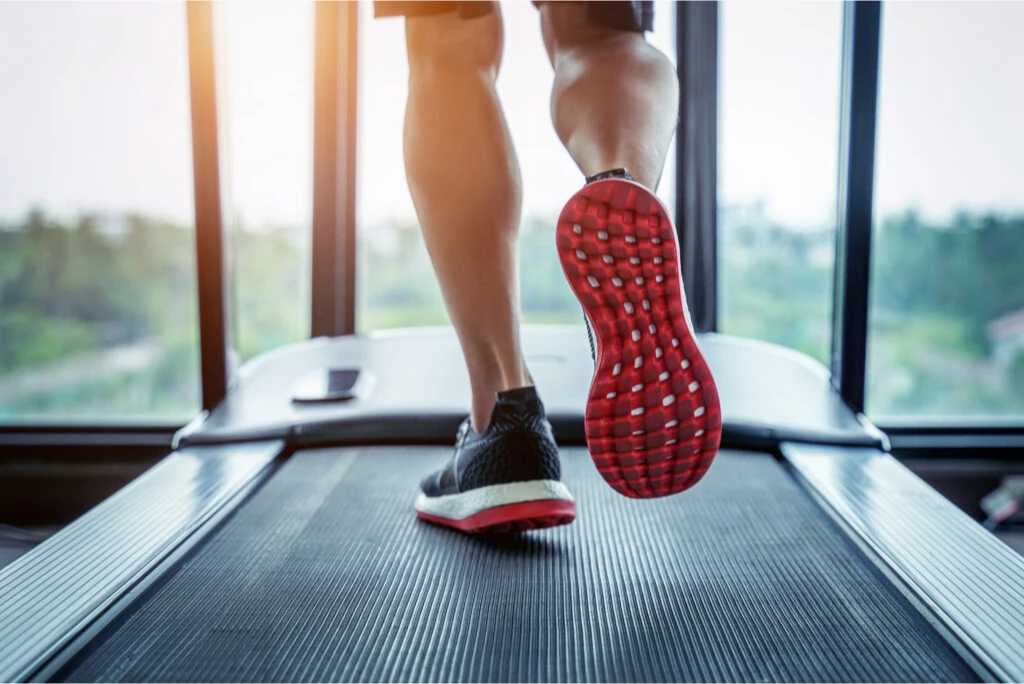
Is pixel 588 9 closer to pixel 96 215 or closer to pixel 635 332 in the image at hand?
pixel 635 332

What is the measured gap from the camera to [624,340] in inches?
31.8

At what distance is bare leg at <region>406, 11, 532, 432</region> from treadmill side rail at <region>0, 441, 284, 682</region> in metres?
0.41

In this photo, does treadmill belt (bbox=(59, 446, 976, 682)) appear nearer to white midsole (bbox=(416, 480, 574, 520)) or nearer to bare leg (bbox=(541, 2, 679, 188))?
white midsole (bbox=(416, 480, 574, 520))

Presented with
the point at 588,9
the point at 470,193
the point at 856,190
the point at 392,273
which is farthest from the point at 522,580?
the point at 392,273

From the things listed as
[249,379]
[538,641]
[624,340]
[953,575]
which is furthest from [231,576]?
[249,379]

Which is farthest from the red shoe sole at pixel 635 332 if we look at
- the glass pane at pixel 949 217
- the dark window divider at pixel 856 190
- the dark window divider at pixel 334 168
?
the dark window divider at pixel 334 168

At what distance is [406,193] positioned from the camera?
6.57 ft

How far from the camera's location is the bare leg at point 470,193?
97cm

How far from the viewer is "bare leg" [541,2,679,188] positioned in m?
0.88

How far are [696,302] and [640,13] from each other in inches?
48.8

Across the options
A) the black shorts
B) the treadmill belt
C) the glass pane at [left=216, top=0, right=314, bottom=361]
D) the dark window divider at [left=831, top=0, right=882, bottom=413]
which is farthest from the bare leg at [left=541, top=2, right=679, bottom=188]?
the glass pane at [left=216, top=0, right=314, bottom=361]

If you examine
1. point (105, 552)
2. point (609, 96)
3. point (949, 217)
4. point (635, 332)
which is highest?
point (609, 96)

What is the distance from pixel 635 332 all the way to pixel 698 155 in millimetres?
1426

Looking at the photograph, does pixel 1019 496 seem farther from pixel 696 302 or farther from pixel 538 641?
pixel 538 641
